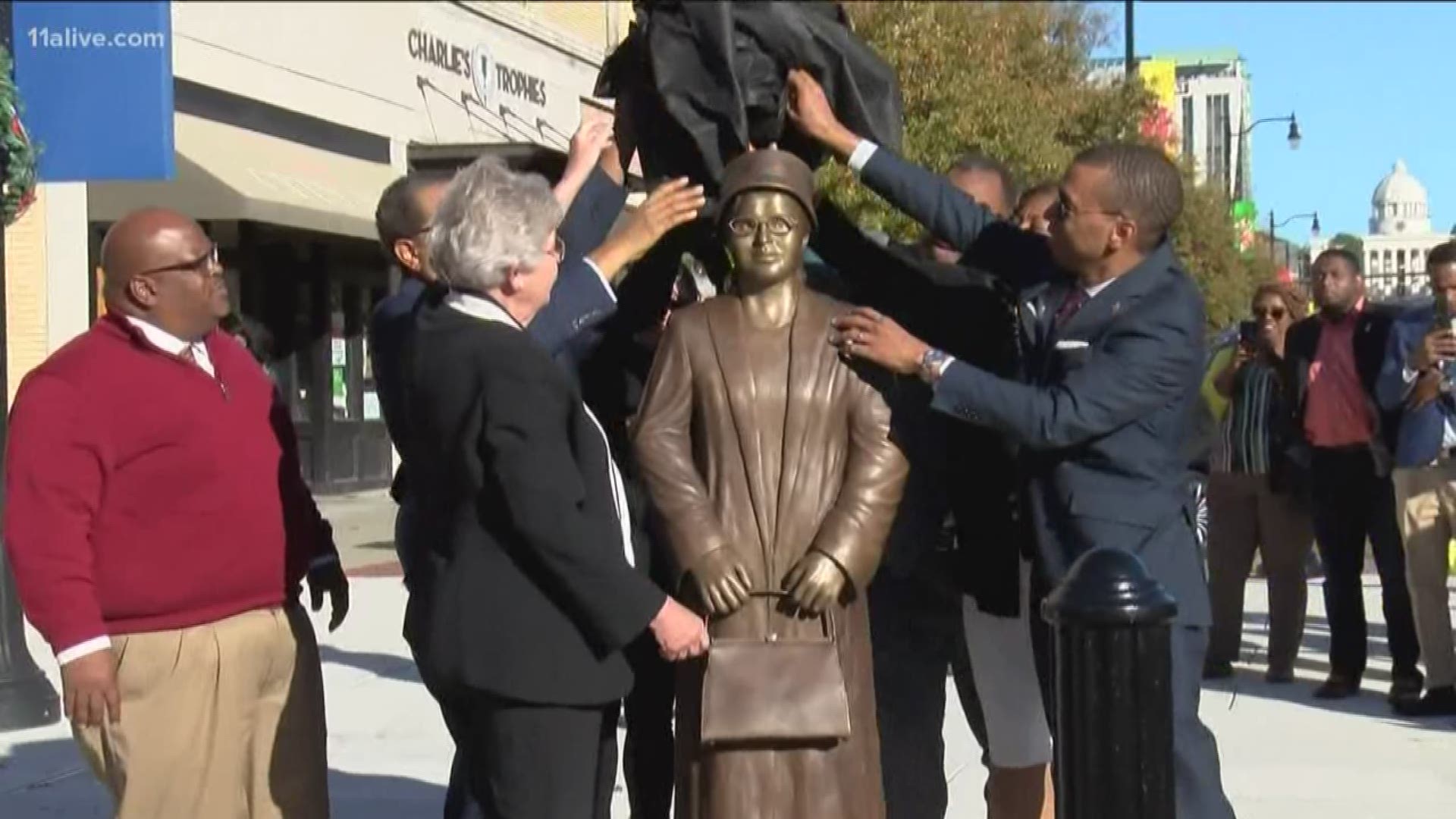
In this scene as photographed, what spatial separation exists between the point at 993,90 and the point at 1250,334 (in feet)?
28.7

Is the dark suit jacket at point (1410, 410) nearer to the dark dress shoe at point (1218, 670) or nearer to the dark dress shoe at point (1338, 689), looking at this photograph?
the dark dress shoe at point (1338, 689)

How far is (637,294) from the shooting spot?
486 centimetres

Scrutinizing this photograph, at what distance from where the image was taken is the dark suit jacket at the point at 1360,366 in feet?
26.8

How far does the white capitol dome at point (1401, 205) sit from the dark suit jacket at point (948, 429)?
4604mm

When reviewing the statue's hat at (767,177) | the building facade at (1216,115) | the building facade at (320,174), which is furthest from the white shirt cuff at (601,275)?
the building facade at (1216,115)

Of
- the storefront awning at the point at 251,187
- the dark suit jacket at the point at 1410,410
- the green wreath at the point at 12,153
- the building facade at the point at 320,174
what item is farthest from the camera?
the storefront awning at the point at 251,187

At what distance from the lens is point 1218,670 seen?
30.4 feet

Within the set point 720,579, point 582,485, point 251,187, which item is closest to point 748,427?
point 720,579

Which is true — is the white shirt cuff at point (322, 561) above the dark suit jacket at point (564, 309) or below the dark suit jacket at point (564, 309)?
below

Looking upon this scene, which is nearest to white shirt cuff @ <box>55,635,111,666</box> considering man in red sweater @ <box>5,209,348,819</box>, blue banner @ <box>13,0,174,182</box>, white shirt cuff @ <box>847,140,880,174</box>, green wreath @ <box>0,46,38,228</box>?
man in red sweater @ <box>5,209,348,819</box>

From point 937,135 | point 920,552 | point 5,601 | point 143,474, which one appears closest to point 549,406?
point 143,474

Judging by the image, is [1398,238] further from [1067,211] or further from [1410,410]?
[1067,211]

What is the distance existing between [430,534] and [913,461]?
1118 mm

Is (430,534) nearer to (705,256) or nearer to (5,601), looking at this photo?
(705,256)
